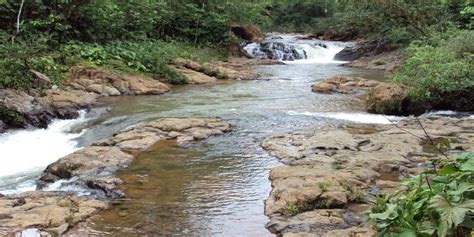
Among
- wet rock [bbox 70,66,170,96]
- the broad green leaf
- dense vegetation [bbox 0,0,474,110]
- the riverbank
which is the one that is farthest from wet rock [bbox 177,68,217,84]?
the broad green leaf

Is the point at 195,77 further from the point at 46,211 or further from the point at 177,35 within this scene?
the point at 46,211

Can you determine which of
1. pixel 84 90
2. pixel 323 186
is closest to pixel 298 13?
pixel 84 90

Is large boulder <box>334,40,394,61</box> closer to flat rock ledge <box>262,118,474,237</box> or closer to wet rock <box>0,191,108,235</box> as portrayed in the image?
flat rock ledge <box>262,118,474,237</box>

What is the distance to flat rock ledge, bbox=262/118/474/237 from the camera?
498cm

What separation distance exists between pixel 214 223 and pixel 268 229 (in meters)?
0.60

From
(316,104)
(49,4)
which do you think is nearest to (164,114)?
(316,104)

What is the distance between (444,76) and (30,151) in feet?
27.9

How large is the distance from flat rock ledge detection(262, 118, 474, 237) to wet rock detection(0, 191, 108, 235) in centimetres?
208

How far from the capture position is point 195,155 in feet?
25.8

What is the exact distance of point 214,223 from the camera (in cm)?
519

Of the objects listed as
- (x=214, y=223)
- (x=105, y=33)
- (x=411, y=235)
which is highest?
(x=105, y=33)

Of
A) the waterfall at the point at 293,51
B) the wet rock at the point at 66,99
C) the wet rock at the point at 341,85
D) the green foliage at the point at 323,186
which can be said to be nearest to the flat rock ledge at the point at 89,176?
the green foliage at the point at 323,186

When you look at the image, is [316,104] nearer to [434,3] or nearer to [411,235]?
[411,235]

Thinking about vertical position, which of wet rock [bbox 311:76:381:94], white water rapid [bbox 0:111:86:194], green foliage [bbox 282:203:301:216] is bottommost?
white water rapid [bbox 0:111:86:194]
